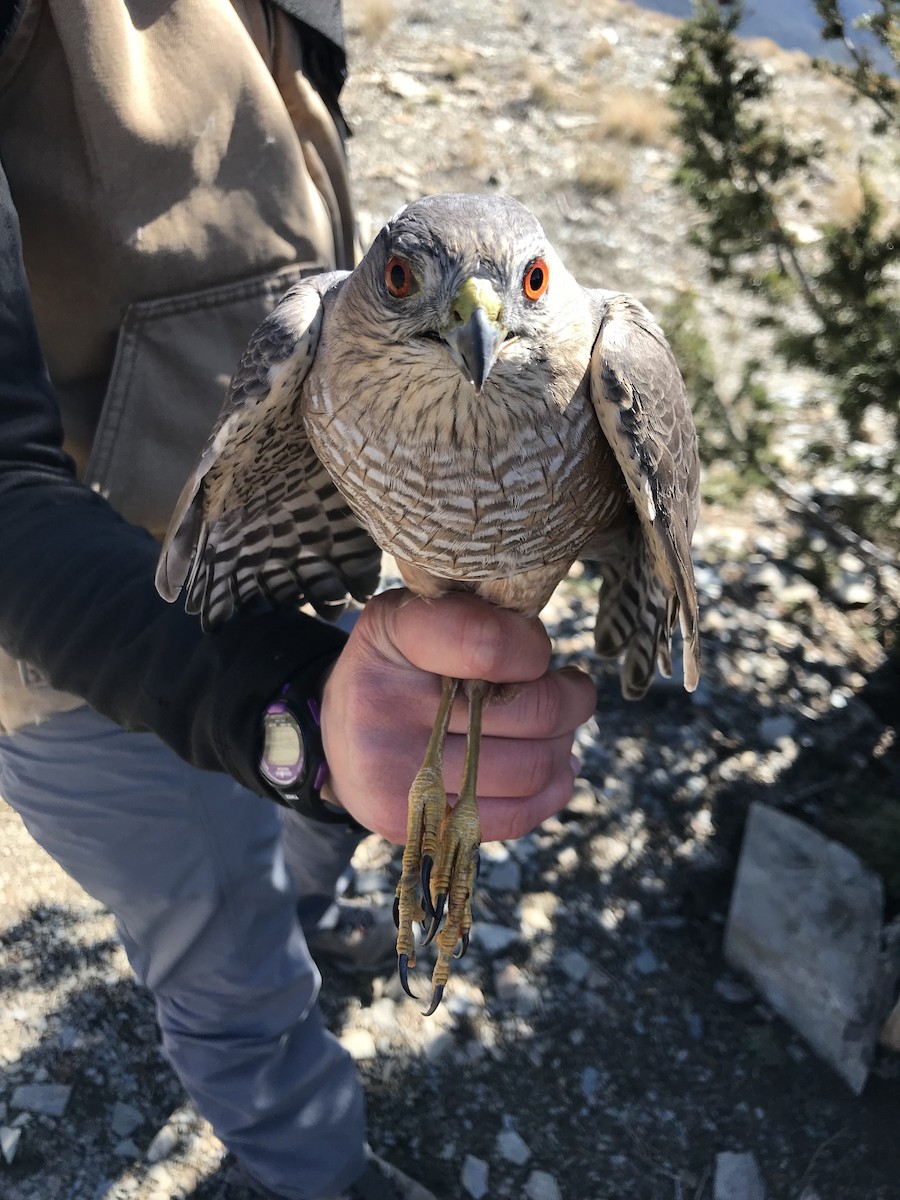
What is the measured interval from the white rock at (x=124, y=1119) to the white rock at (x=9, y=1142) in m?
0.25

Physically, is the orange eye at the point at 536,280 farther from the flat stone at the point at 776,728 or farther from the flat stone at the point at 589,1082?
Result: the flat stone at the point at 776,728

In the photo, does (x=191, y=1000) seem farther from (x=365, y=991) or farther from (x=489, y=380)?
(x=489, y=380)

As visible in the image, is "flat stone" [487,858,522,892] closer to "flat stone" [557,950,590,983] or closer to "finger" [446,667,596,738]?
"flat stone" [557,950,590,983]

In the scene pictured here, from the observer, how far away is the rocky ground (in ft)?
9.13

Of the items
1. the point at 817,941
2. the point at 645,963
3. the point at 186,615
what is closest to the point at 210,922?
the point at 186,615

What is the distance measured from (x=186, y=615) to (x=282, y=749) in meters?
0.36

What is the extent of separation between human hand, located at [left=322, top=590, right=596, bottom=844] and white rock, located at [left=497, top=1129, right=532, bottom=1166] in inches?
56.4

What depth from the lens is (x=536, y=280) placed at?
1.72 metres

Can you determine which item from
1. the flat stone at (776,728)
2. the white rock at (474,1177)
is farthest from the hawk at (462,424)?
the flat stone at (776,728)

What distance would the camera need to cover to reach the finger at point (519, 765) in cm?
191

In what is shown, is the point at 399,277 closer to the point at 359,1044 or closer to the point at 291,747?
the point at 291,747

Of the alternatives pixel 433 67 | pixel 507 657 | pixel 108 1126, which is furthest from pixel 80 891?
pixel 433 67

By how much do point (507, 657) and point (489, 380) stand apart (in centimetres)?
52

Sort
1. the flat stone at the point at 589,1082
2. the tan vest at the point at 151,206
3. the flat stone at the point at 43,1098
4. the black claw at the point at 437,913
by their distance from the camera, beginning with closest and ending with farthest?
the tan vest at the point at 151,206
the black claw at the point at 437,913
the flat stone at the point at 43,1098
the flat stone at the point at 589,1082
